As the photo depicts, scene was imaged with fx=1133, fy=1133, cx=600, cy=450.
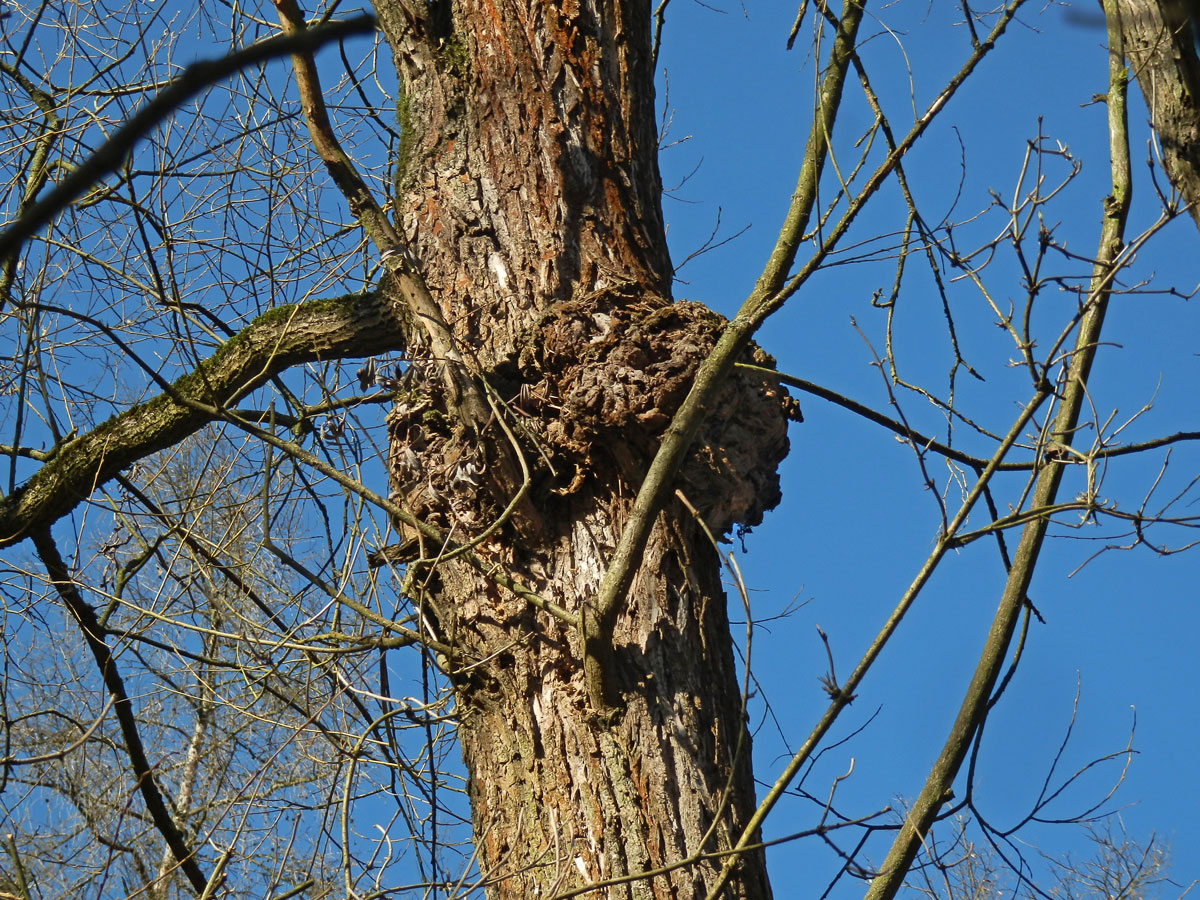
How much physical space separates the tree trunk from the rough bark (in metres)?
1.03

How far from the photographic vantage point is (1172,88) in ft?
8.41

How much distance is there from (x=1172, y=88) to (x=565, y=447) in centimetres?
160

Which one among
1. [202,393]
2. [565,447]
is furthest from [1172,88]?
[202,393]

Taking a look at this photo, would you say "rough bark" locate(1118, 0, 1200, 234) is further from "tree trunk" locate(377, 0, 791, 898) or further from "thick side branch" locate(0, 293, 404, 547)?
"thick side branch" locate(0, 293, 404, 547)

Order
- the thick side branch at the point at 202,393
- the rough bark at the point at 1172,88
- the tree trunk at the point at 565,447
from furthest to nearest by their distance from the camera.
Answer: the thick side branch at the point at 202,393 → the rough bark at the point at 1172,88 → the tree trunk at the point at 565,447

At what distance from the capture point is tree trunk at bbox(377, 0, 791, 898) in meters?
2.35

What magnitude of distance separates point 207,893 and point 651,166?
2.09m

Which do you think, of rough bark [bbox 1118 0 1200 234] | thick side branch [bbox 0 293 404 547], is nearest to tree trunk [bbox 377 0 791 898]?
thick side branch [bbox 0 293 404 547]

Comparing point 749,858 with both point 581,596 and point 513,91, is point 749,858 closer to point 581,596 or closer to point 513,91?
point 581,596

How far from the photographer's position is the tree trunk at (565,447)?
2.35m

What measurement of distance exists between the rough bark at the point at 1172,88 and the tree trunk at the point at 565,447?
103cm

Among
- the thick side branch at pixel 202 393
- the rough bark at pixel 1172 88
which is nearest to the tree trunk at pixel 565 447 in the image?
the thick side branch at pixel 202 393

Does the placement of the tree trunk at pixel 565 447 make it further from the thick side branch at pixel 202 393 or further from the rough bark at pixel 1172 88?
the rough bark at pixel 1172 88

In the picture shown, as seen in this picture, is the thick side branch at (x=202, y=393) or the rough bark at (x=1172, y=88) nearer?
the rough bark at (x=1172, y=88)
